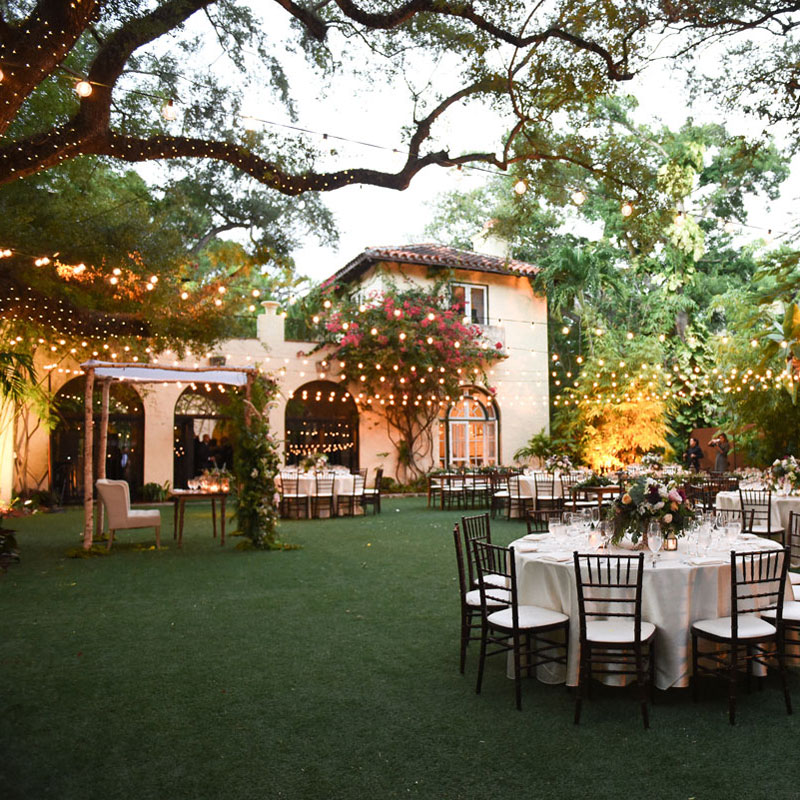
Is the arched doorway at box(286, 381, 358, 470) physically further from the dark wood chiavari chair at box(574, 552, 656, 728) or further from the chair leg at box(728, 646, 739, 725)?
the chair leg at box(728, 646, 739, 725)

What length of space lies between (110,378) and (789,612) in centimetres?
915

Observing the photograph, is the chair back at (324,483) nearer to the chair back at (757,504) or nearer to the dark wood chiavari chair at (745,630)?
the chair back at (757,504)

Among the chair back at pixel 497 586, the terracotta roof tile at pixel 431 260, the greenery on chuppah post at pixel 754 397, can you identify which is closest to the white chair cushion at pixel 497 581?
the chair back at pixel 497 586

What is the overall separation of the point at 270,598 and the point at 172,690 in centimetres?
250

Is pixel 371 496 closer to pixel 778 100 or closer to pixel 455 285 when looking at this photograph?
pixel 455 285

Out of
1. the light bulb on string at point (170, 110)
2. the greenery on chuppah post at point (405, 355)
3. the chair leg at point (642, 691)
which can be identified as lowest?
the chair leg at point (642, 691)

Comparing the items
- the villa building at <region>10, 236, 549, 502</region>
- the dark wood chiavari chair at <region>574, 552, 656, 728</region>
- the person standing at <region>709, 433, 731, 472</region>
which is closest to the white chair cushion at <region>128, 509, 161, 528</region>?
the villa building at <region>10, 236, 549, 502</region>

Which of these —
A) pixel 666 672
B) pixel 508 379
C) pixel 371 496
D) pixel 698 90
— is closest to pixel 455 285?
pixel 508 379

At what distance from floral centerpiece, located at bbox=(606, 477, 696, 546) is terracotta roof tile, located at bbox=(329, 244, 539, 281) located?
48.5ft

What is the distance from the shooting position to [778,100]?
25.2ft

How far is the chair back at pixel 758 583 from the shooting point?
150 inches

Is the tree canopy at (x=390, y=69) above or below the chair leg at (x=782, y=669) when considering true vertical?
above

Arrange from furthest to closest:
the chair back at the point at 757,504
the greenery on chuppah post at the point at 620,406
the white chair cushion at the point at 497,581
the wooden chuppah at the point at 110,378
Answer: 1. the greenery on chuppah post at the point at 620,406
2. the wooden chuppah at the point at 110,378
3. the chair back at the point at 757,504
4. the white chair cushion at the point at 497,581

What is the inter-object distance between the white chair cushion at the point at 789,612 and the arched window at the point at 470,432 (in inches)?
619
